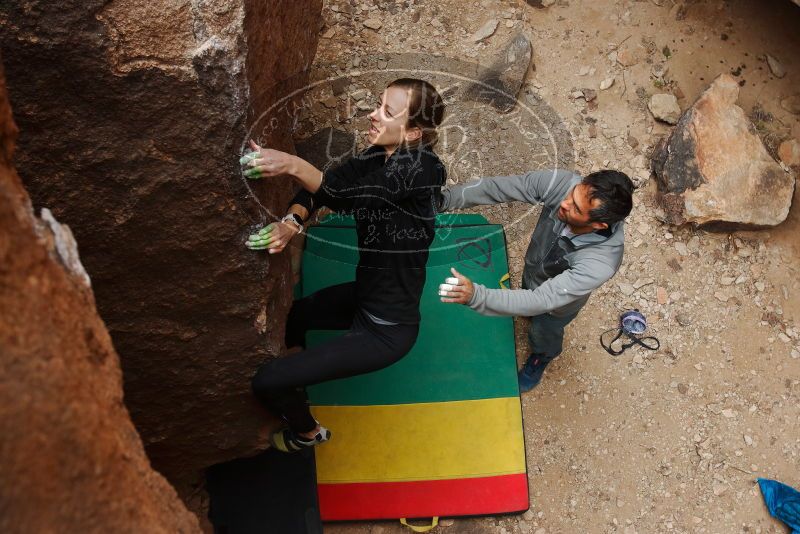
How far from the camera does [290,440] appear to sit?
2869 millimetres

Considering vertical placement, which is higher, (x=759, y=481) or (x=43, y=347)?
(x=43, y=347)

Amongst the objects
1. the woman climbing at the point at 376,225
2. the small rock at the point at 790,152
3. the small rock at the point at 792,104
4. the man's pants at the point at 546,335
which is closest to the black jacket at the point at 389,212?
the woman climbing at the point at 376,225

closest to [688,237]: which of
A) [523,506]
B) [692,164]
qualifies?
[692,164]

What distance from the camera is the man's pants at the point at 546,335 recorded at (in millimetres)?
3064

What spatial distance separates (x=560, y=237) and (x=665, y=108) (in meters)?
1.77

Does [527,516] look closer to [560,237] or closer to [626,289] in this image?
[626,289]

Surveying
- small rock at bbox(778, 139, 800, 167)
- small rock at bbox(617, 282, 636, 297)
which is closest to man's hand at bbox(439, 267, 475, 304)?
small rock at bbox(617, 282, 636, 297)

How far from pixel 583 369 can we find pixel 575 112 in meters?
1.46

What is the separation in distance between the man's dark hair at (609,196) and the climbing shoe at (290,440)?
1372mm

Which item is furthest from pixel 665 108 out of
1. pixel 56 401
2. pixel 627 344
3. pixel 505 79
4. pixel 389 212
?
pixel 56 401

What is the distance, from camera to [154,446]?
2770 millimetres

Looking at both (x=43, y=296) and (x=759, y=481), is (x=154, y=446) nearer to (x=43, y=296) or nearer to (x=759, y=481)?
(x=43, y=296)

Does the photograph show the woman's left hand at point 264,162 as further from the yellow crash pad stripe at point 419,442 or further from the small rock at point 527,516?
the small rock at point 527,516

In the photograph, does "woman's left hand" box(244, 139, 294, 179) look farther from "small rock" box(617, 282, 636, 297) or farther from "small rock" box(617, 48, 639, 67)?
"small rock" box(617, 48, 639, 67)
